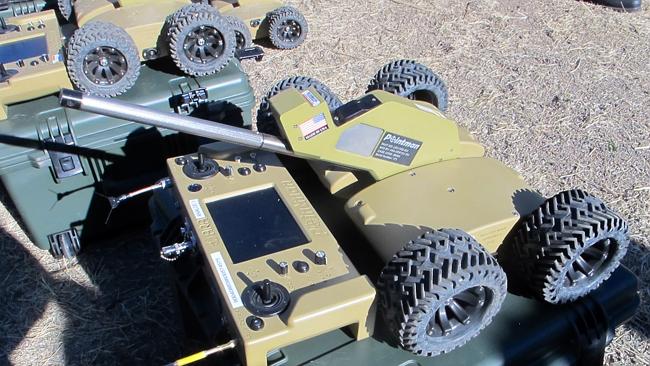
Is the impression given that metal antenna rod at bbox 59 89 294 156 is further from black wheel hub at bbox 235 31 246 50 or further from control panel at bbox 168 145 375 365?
black wheel hub at bbox 235 31 246 50

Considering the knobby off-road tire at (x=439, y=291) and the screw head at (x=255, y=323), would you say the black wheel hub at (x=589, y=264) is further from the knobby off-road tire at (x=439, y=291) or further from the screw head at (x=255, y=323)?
the screw head at (x=255, y=323)

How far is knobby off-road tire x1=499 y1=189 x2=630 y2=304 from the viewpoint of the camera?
199 cm

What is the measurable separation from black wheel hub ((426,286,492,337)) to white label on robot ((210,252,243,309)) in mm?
547

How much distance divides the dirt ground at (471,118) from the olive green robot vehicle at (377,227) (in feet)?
2.77

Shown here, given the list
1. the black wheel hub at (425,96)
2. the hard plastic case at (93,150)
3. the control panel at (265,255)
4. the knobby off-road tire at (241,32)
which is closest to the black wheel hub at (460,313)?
the control panel at (265,255)

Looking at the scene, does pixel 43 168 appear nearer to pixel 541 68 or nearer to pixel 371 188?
pixel 371 188

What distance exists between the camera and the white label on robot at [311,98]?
7.11 ft

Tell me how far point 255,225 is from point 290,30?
268cm

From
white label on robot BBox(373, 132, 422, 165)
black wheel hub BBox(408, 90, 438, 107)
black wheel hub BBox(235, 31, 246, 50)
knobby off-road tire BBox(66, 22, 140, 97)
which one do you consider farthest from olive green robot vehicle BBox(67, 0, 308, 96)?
white label on robot BBox(373, 132, 422, 165)

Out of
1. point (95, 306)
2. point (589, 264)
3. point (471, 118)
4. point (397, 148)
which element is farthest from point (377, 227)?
point (471, 118)

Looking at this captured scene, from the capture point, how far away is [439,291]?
5.83ft

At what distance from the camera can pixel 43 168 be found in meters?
2.76

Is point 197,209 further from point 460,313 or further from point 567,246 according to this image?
point 567,246

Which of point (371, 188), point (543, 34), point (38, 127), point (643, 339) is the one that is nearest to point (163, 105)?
point (38, 127)
